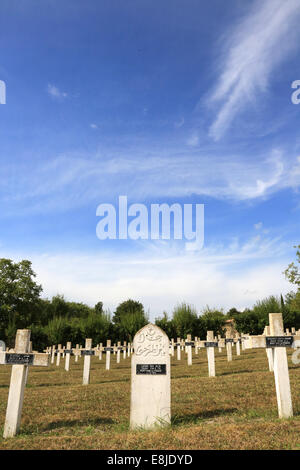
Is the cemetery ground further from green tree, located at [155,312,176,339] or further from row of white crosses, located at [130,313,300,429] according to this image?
green tree, located at [155,312,176,339]

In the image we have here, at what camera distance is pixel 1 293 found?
2062 inches

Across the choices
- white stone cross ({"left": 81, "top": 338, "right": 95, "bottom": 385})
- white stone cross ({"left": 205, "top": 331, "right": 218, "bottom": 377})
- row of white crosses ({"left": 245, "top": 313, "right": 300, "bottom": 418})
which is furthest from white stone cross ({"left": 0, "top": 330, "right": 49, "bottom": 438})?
white stone cross ({"left": 205, "top": 331, "right": 218, "bottom": 377})

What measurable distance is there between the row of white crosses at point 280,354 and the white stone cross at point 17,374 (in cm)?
544

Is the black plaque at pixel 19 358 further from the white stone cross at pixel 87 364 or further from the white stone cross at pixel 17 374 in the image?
the white stone cross at pixel 87 364

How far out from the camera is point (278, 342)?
27.7ft

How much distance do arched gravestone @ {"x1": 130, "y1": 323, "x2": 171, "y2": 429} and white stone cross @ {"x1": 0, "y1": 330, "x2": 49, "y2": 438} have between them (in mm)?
2330

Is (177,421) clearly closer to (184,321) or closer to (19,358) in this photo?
(19,358)

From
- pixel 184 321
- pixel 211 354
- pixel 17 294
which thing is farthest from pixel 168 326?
pixel 211 354

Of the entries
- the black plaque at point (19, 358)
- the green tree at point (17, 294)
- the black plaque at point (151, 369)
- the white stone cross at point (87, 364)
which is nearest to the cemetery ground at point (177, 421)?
the black plaque at point (151, 369)

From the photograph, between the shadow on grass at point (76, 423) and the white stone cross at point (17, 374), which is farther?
the shadow on grass at point (76, 423)

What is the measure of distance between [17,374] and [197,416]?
14.9ft

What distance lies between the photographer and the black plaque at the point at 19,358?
783cm
